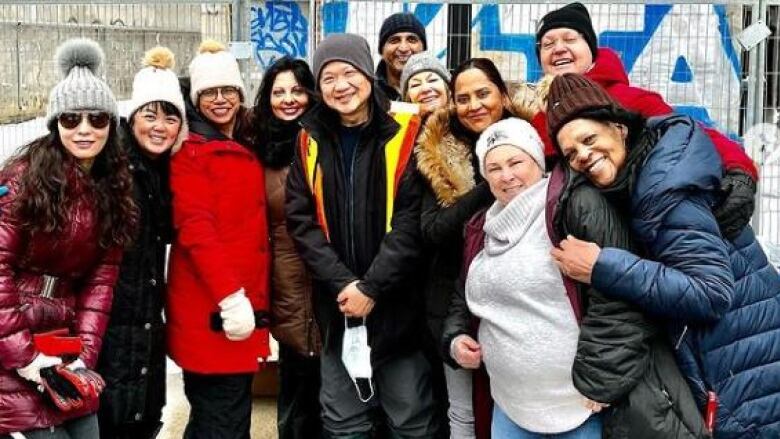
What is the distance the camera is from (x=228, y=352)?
416 cm

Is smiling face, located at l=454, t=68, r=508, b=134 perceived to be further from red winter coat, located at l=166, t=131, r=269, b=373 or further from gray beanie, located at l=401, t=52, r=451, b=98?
red winter coat, located at l=166, t=131, r=269, b=373

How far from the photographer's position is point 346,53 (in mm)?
4047

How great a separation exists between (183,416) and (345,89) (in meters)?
2.62

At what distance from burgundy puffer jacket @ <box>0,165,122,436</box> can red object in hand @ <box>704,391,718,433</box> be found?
2315mm

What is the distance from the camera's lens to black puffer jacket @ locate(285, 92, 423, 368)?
3977 mm

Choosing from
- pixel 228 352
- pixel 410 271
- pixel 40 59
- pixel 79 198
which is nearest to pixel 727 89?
pixel 410 271

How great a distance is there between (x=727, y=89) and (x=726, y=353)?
3320mm

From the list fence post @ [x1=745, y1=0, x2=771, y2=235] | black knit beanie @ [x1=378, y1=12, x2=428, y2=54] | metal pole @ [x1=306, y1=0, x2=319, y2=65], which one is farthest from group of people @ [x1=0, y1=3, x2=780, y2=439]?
fence post @ [x1=745, y1=0, x2=771, y2=235]

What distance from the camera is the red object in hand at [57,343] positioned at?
3350mm

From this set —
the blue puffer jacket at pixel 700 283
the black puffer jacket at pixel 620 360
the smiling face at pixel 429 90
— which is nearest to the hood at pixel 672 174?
the blue puffer jacket at pixel 700 283

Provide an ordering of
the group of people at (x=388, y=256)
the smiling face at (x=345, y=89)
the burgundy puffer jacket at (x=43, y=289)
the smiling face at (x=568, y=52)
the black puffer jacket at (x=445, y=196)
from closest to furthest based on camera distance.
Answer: the group of people at (x=388, y=256)
the burgundy puffer jacket at (x=43, y=289)
the black puffer jacket at (x=445, y=196)
the smiling face at (x=568, y=52)
the smiling face at (x=345, y=89)

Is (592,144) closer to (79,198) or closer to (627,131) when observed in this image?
(627,131)

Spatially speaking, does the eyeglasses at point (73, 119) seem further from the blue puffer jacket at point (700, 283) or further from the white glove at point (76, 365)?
the blue puffer jacket at point (700, 283)

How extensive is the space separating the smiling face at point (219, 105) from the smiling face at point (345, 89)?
525 mm
